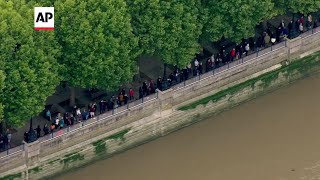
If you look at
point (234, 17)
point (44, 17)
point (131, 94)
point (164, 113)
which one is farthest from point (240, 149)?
point (44, 17)

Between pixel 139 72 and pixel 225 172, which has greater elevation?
pixel 139 72

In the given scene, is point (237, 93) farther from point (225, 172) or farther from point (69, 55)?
point (69, 55)

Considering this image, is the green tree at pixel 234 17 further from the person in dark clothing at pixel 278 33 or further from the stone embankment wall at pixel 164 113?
the person in dark clothing at pixel 278 33

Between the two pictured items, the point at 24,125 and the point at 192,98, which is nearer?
the point at 24,125

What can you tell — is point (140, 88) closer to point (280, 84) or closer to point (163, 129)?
point (163, 129)

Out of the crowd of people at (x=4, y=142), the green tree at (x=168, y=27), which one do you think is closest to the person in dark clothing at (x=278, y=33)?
the green tree at (x=168, y=27)

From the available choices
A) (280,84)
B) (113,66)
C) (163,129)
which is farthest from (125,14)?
(280,84)
